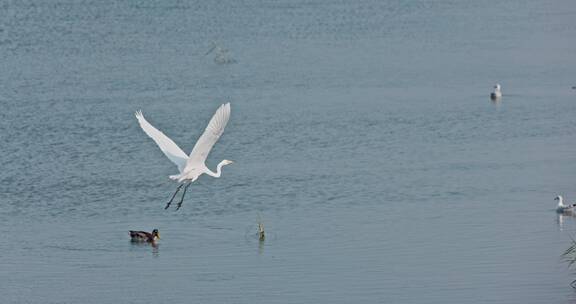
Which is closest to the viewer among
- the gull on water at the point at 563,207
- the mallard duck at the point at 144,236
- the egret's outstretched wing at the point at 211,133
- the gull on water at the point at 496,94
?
the egret's outstretched wing at the point at 211,133

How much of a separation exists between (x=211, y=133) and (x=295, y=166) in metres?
11.6

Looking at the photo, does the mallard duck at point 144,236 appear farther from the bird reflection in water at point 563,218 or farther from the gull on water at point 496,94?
the gull on water at point 496,94

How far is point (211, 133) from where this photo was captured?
52.0 feet

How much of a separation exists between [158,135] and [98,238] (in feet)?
15.1

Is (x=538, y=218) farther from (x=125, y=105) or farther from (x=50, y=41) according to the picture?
(x=50, y=41)

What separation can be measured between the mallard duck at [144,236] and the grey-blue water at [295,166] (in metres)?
0.22

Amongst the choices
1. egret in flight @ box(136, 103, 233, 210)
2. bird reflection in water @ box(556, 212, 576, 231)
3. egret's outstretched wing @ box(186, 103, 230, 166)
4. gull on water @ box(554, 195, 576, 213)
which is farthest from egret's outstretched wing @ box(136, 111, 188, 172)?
gull on water @ box(554, 195, 576, 213)

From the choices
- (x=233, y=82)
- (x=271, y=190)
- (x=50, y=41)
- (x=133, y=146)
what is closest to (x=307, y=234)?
(x=271, y=190)

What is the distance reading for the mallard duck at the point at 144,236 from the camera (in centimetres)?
2122

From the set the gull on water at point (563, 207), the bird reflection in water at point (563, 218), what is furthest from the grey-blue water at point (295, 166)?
the gull on water at point (563, 207)

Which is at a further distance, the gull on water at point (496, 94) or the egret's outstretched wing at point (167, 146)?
the gull on water at point (496, 94)

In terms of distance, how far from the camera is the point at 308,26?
175 ft

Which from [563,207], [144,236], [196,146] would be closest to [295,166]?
[563,207]

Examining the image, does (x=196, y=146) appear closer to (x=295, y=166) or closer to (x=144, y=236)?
(x=144, y=236)
